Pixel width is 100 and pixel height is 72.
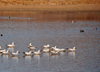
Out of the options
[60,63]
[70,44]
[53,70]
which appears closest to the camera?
[53,70]

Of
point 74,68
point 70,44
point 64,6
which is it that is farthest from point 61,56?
point 64,6

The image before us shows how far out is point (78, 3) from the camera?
69.1m

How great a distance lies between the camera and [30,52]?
19.5m

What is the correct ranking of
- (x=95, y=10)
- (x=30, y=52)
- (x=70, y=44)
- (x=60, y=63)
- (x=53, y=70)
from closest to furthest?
1. (x=53, y=70)
2. (x=60, y=63)
3. (x=30, y=52)
4. (x=70, y=44)
5. (x=95, y=10)

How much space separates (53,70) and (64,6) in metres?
50.1

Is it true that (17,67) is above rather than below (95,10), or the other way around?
below

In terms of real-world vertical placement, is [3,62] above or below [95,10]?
below

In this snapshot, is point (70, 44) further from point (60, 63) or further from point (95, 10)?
point (95, 10)

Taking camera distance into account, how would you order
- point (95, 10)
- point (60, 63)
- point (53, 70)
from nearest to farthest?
1. point (53, 70)
2. point (60, 63)
3. point (95, 10)

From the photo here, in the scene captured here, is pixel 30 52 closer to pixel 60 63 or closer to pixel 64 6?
pixel 60 63

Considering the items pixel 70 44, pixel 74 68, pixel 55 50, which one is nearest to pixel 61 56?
pixel 55 50

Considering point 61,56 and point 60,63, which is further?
point 61,56

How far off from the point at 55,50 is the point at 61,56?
1.25 m

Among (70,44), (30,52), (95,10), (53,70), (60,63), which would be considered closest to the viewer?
(53,70)
